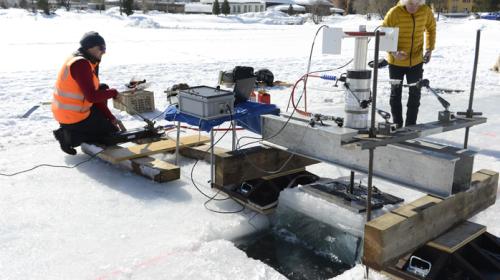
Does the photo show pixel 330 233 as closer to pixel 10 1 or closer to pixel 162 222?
pixel 162 222

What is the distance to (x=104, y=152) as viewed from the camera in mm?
4523

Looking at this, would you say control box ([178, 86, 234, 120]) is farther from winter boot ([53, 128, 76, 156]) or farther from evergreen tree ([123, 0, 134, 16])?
A: evergreen tree ([123, 0, 134, 16])

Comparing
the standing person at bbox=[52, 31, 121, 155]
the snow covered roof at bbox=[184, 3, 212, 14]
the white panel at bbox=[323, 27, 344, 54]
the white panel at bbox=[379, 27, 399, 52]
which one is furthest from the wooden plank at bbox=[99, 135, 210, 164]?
the snow covered roof at bbox=[184, 3, 212, 14]

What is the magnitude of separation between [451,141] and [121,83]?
584 cm

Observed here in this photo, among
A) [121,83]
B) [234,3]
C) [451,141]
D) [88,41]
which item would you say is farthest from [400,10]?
[234,3]

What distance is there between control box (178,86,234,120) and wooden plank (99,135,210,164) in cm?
68

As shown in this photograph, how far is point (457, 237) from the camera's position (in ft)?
9.36

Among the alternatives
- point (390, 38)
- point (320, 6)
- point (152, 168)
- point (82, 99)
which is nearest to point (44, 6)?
point (320, 6)

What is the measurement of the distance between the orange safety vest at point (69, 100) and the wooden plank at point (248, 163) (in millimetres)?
1577

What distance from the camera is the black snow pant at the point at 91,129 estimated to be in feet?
15.3

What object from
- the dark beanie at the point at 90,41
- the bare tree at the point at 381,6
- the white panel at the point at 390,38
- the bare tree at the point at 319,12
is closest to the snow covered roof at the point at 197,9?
the bare tree at the point at 319,12

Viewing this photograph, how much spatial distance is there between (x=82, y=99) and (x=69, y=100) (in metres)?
0.12

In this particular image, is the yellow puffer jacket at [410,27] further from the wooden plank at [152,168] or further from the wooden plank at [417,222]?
the wooden plank at [152,168]

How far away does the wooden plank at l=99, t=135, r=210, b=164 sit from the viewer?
441 cm
